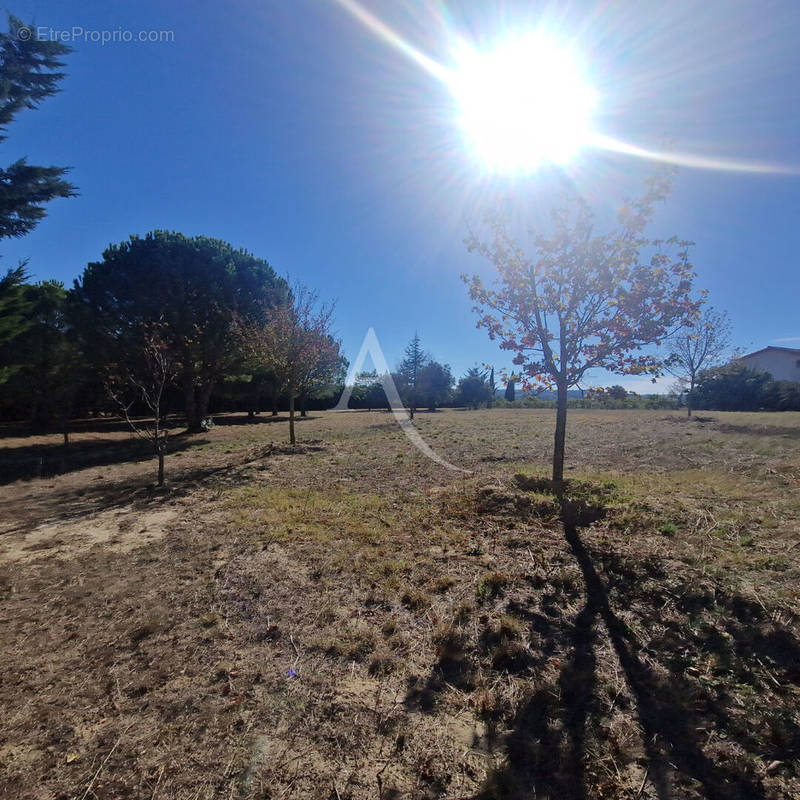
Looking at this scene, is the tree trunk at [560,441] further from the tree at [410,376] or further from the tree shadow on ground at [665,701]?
the tree at [410,376]

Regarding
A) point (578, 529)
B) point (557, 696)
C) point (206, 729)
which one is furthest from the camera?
point (578, 529)

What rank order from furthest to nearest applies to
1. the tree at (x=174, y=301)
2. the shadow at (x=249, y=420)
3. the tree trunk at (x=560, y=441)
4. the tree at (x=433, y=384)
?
the tree at (x=433, y=384), the shadow at (x=249, y=420), the tree at (x=174, y=301), the tree trunk at (x=560, y=441)

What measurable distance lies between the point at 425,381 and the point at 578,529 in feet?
104

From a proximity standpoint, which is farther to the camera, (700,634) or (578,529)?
(578,529)

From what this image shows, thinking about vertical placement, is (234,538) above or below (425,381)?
below

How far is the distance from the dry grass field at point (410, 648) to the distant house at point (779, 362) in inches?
1792

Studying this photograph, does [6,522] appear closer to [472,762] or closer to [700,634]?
[472,762]

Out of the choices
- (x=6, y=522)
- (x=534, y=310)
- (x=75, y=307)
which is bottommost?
(x=6, y=522)

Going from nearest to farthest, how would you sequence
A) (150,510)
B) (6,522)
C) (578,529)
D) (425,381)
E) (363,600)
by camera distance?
(363,600) < (578,529) < (6,522) < (150,510) < (425,381)

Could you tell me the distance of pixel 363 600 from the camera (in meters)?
3.41

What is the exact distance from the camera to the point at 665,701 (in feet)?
7.20

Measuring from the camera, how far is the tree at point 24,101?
10.1m

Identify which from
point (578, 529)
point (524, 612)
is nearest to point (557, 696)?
point (524, 612)

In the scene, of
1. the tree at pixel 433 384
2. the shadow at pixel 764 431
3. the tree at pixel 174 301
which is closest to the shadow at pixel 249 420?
the tree at pixel 174 301
